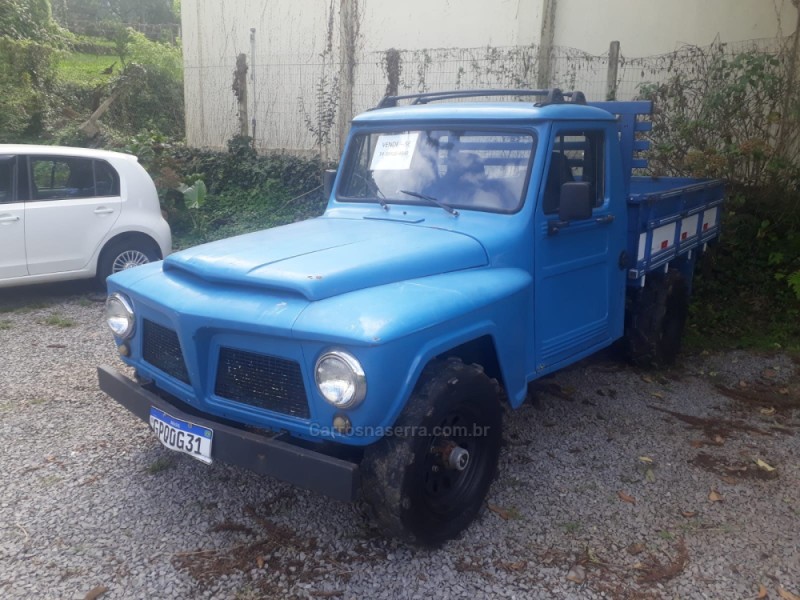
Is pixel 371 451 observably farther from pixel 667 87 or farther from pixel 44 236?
pixel 667 87

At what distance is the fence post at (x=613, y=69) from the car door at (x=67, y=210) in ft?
18.2

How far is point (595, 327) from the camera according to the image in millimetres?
4559

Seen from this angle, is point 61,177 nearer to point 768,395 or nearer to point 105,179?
point 105,179

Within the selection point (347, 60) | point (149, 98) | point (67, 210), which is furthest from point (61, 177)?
point (149, 98)

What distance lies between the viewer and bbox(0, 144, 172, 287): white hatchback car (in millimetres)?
6676

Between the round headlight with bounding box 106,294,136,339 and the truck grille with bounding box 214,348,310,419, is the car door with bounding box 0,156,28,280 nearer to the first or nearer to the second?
the round headlight with bounding box 106,294,136,339

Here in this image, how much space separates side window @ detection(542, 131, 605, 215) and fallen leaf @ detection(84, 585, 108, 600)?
2.83 metres

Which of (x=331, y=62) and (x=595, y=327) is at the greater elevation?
(x=331, y=62)

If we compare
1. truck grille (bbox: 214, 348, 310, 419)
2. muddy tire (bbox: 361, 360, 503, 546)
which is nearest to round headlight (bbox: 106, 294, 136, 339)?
truck grille (bbox: 214, 348, 310, 419)

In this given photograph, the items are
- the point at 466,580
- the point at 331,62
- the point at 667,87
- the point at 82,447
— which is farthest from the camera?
the point at 331,62

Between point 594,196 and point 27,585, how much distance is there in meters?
3.64

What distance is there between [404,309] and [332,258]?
583 millimetres

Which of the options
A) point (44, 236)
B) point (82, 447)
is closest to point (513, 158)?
point (82, 447)

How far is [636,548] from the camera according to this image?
136 inches
